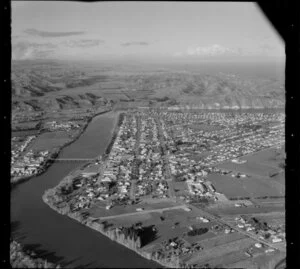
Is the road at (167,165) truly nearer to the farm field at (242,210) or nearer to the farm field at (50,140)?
the farm field at (242,210)

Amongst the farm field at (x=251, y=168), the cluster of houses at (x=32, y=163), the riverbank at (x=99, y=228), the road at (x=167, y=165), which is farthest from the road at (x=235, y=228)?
the cluster of houses at (x=32, y=163)

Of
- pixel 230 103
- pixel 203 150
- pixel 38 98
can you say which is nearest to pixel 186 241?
pixel 203 150

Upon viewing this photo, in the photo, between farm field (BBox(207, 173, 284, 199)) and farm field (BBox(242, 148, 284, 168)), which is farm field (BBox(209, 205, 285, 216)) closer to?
farm field (BBox(207, 173, 284, 199))

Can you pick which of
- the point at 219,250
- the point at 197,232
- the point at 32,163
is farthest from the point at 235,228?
the point at 32,163

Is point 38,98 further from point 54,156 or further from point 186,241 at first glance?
point 186,241

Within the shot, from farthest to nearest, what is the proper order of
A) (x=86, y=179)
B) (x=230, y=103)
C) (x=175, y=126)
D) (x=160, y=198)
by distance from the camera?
(x=230, y=103)
(x=175, y=126)
(x=86, y=179)
(x=160, y=198)
